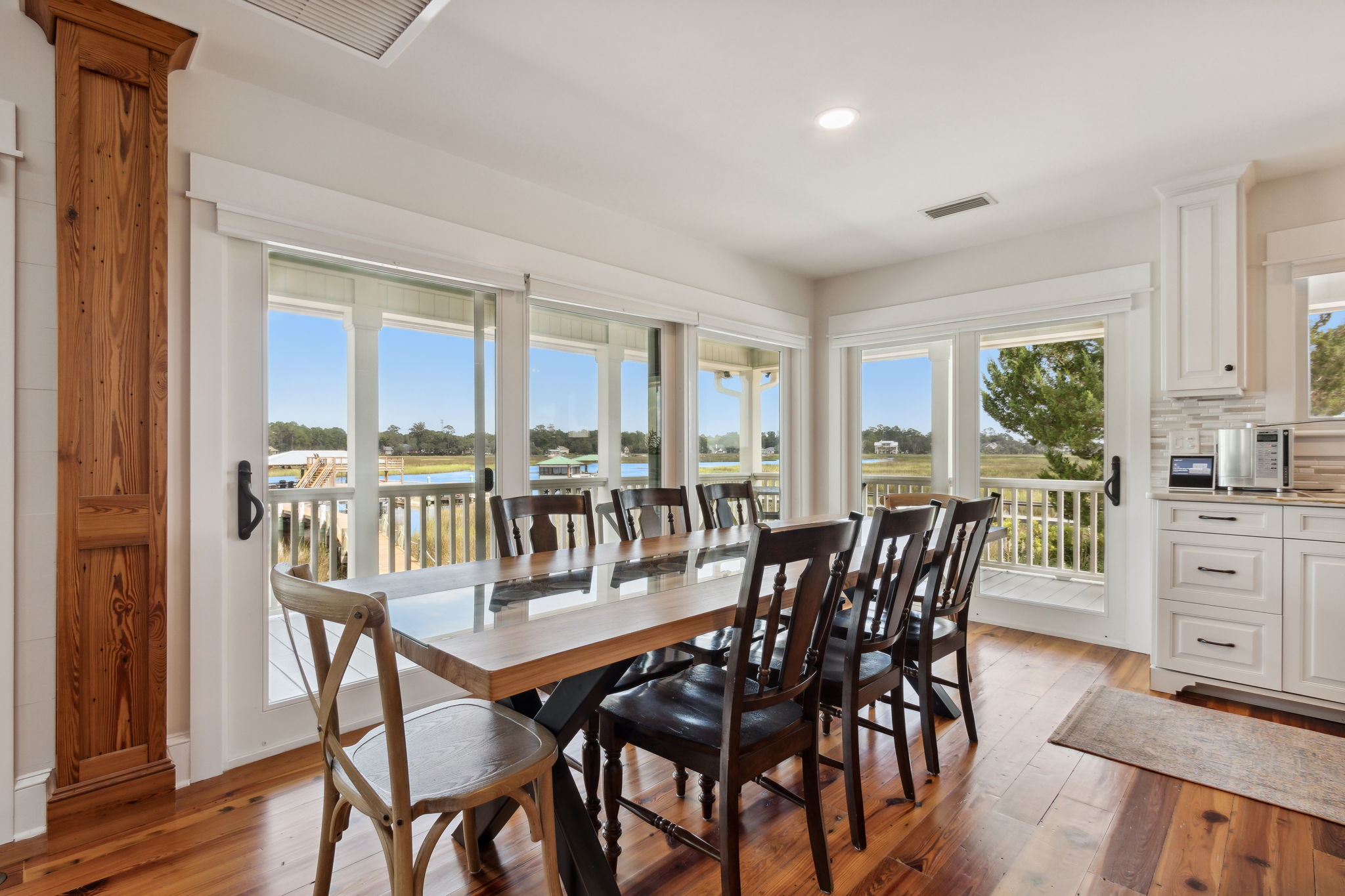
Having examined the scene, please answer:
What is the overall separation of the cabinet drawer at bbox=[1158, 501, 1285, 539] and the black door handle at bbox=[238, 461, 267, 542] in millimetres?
4058

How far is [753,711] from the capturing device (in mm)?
1611

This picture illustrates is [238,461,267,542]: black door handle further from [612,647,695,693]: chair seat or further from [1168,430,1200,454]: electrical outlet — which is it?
[1168,430,1200,454]: electrical outlet

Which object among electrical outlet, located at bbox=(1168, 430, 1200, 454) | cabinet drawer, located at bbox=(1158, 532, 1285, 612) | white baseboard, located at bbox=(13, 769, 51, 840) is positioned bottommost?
white baseboard, located at bbox=(13, 769, 51, 840)

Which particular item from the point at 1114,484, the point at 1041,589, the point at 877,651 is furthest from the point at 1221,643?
the point at 877,651

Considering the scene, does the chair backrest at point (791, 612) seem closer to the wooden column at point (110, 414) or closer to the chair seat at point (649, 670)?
the chair seat at point (649, 670)

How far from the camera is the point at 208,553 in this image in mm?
2324

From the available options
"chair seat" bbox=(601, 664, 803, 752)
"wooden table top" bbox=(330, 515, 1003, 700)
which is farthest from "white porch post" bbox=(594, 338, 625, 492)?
"chair seat" bbox=(601, 664, 803, 752)

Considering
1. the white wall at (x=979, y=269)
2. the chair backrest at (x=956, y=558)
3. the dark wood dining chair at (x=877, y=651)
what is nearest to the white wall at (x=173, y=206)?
the dark wood dining chair at (x=877, y=651)

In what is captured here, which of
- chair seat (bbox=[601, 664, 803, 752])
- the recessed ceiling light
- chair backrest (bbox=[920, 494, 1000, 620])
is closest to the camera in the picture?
chair seat (bbox=[601, 664, 803, 752])

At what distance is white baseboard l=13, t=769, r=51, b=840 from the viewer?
194 centimetres

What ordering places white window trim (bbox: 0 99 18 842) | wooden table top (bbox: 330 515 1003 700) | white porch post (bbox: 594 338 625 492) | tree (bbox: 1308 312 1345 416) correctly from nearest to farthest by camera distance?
wooden table top (bbox: 330 515 1003 700), white window trim (bbox: 0 99 18 842), tree (bbox: 1308 312 1345 416), white porch post (bbox: 594 338 625 492)

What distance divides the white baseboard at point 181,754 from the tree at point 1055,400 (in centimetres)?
461

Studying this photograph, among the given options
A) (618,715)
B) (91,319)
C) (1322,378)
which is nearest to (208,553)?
(91,319)

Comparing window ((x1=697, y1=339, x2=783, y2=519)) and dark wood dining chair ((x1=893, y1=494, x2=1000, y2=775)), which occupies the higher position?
window ((x1=697, y1=339, x2=783, y2=519))
